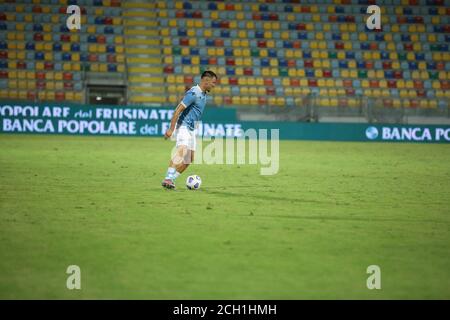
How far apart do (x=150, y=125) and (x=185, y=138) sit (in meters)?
19.4

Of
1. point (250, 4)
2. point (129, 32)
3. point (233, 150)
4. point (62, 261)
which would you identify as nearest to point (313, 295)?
point (62, 261)

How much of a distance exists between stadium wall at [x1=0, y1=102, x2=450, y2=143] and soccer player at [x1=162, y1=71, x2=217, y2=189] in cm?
1811

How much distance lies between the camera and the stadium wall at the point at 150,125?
3195 cm

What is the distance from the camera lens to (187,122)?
14.1m

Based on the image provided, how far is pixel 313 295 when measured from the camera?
620 centimetres

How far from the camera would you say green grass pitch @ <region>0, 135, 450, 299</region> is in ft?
21.2

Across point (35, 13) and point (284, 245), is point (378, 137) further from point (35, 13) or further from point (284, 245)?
point (284, 245)

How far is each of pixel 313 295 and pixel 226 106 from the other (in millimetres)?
27045

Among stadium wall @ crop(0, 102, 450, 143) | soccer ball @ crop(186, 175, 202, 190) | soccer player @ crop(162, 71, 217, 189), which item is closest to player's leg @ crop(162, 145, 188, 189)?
soccer player @ crop(162, 71, 217, 189)
